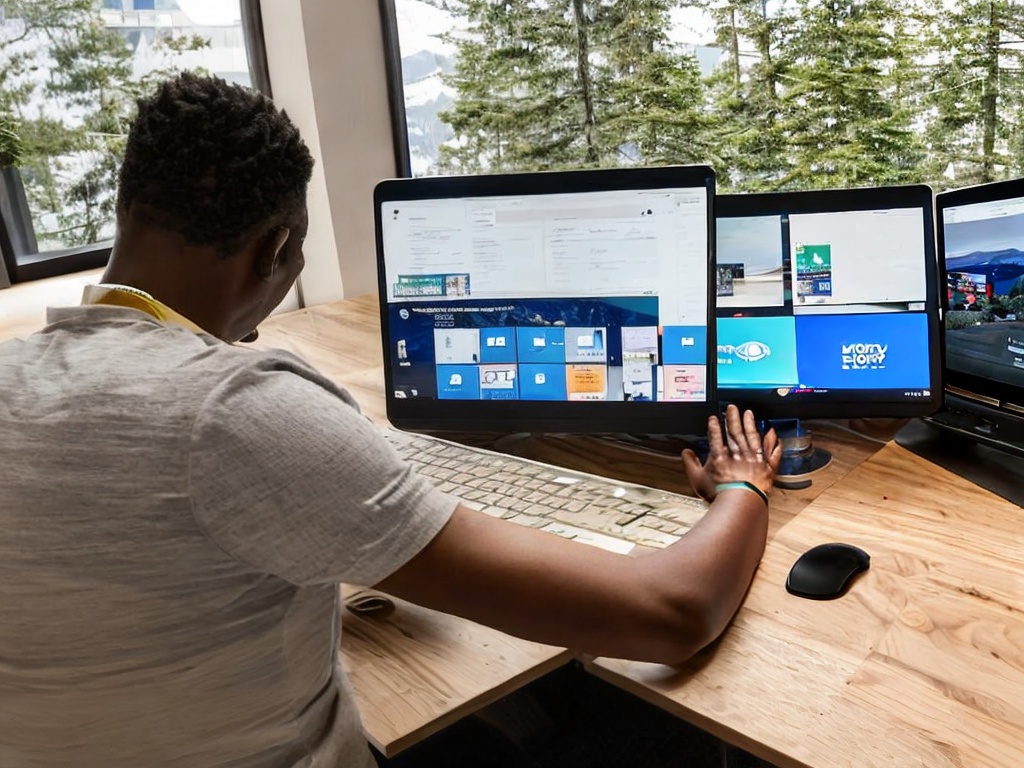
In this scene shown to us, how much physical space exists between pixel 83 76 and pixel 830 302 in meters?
2.36

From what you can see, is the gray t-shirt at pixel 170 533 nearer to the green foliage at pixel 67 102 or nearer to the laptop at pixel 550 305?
the laptop at pixel 550 305

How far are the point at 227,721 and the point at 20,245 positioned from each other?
7.79 ft

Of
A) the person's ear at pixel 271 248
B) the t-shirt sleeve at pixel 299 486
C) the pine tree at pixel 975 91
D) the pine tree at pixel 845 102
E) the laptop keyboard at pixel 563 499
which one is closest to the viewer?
the t-shirt sleeve at pixel 299 486

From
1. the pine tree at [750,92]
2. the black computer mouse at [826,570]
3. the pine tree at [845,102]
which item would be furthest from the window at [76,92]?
the black computer mouse at [826,570]

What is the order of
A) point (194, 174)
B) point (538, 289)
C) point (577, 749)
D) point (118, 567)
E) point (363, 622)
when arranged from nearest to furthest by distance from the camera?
point (118, 567)
point (194, 174)
point (363, 622)
point (538, 289)
point (577, 749)

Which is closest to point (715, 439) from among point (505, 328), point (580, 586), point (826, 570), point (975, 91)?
point (826, 570)

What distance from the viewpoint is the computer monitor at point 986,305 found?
4.24 feet

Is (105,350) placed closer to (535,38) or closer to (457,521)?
(457,521)

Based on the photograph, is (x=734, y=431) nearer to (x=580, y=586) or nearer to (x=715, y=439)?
(x=715, y=439)

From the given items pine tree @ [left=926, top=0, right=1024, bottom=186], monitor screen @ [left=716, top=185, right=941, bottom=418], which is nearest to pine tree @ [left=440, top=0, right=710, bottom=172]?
pine tree @ [left=926, top=0, right=1024, bottom=186]

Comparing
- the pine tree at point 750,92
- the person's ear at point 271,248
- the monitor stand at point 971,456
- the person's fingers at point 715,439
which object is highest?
the pine tree at point 750,92

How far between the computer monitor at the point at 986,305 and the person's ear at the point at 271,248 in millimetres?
972

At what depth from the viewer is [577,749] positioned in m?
1.95

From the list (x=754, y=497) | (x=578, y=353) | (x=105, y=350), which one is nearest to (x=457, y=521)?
(x=105, y=350)
